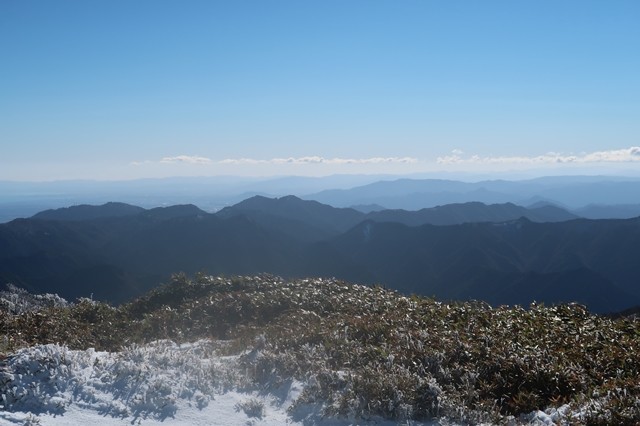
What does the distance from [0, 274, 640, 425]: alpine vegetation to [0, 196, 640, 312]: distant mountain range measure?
108 meters

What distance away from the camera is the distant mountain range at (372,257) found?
5098 inches

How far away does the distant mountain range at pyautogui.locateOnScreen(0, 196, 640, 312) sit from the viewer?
129500 mm

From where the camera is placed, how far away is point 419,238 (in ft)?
579

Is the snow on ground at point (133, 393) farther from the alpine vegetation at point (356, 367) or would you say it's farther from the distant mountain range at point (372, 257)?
the distant mountain range at point (372, 257)

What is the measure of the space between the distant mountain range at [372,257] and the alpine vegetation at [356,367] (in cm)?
10821

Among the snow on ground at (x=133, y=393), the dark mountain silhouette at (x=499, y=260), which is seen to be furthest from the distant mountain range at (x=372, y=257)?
the snow on ground at (x=133, y=393)

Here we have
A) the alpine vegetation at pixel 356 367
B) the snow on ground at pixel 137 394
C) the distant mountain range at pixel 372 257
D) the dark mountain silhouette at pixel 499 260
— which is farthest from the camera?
the dark mountain silhouette at pixel 499 260

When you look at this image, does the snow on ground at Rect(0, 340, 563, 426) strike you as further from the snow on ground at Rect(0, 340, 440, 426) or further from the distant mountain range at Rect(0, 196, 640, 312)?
the distant mountain range at Rect(0, 196, 640, 312)

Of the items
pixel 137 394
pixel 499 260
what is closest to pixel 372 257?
pixel 499 260

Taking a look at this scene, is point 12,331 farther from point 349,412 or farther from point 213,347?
point 349,412

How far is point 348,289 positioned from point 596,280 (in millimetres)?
141991

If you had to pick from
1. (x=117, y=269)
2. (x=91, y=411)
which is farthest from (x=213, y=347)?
(x=117, y=269)

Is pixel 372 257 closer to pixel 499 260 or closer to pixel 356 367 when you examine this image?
pixel 499 260

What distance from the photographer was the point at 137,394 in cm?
823
